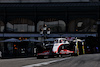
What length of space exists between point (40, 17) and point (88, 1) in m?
10.9

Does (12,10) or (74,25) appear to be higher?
(12,10)

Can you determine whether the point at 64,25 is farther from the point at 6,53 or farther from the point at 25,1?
the point at 6,53

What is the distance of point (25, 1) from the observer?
180 ft

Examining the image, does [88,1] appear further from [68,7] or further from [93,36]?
[93,36]

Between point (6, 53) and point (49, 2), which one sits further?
point (49, 2)

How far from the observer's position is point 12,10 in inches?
2112

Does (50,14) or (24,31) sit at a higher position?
(50,14)


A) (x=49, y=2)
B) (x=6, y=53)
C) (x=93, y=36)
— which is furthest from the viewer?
(x=49, y=2)

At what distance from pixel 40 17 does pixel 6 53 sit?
1853 cm

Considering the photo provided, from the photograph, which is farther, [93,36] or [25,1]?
[25,1]

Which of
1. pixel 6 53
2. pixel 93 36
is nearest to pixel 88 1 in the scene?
pixel 93 36

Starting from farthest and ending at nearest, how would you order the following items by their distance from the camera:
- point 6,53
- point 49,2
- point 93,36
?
point 49,2 → point 93,36 → point 6,53

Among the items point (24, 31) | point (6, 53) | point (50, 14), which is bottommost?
point (6, 53)

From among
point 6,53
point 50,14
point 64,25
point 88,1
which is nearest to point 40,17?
point 50,14
